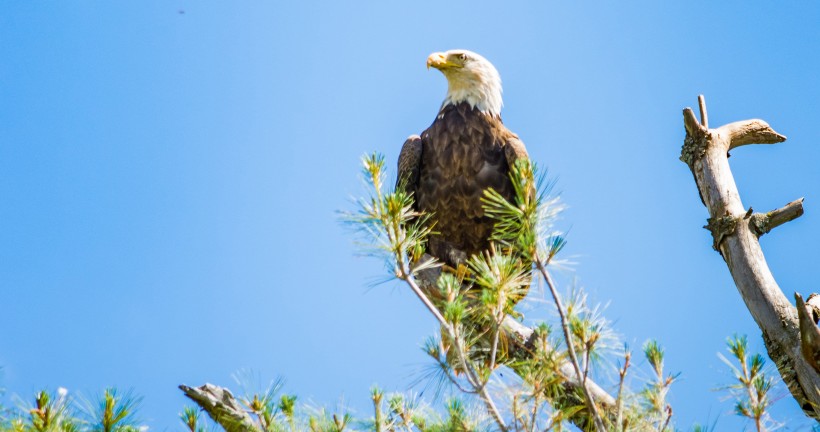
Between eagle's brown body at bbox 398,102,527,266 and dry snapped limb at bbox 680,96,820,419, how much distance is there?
915mm

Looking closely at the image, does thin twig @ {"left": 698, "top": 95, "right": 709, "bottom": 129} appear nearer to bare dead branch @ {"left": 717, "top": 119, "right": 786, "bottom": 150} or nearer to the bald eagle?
bare dead branch @ {"left": 717, "top": 119, "right": 786, "bottom": 150}

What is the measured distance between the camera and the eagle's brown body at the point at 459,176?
17.1ft

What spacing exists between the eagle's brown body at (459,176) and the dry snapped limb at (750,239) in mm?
915

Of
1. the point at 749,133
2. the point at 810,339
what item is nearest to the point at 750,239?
the point at 810,339

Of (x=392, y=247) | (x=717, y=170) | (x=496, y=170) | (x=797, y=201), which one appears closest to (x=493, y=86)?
(x=496, y=170)

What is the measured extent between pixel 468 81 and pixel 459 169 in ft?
2.40

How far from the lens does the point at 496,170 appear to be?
5230 mm

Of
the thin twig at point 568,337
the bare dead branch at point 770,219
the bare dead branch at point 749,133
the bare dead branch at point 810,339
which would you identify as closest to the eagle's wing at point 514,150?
the bare dead branch at point 749,133

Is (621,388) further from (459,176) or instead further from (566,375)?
(459,176)

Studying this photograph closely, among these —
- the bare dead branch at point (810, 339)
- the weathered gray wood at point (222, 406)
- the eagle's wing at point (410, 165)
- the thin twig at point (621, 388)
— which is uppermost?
the eagle's wing at point (410, 165)

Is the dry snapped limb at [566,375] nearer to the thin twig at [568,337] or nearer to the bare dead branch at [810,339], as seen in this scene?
the thin twig at [568,337]

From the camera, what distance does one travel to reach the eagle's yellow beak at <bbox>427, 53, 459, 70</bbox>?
5.64 m

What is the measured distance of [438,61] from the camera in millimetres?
5684

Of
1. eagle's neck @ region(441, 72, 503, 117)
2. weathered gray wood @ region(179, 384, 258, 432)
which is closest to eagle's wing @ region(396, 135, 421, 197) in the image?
eagle's neck @ region(441, 72, 503, 117)
